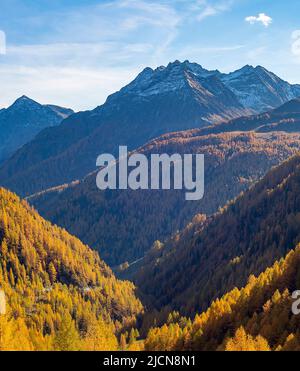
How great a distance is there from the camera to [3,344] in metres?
117

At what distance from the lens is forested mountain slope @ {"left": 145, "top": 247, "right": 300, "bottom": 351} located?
414ft

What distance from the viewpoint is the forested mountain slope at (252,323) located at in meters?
126

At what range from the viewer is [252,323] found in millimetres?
142875
